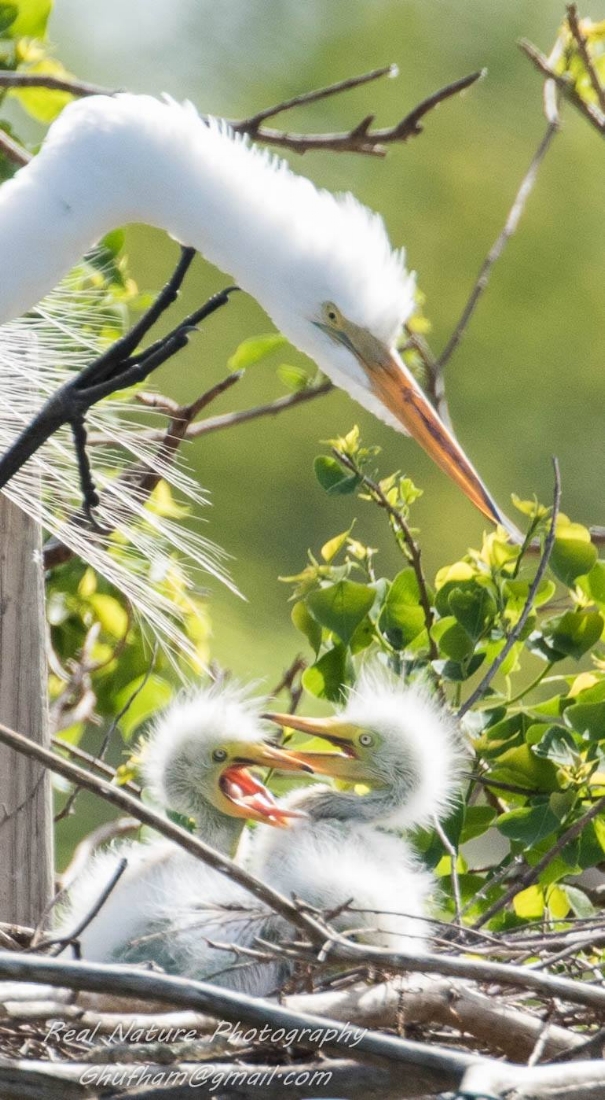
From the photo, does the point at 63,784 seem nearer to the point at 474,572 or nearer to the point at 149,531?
the point at 149,531

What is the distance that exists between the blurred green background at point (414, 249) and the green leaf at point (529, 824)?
2817 millimetres

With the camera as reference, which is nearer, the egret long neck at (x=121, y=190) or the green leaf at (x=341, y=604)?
the egret long neck at (x=121, y=190)

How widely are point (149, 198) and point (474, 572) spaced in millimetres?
589

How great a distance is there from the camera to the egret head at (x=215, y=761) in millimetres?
1631

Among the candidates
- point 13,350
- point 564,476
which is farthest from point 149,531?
point 564,476

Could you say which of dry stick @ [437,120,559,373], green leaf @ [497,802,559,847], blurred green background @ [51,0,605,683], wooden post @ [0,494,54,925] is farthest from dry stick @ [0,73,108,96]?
blurred green background @ [51,0,605,683]

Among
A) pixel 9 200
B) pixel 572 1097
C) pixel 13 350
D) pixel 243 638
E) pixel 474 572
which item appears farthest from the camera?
pixel 243 638

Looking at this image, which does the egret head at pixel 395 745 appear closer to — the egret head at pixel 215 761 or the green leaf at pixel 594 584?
the egret head at pixel 215 761

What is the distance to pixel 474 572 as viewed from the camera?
1.65m

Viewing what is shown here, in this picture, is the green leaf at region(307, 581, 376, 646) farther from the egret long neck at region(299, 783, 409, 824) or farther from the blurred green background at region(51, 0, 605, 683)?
the blurred green background at region(51, 0, 605, 683)

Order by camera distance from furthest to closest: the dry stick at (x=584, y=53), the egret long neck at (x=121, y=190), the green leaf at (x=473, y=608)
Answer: the dry stick at (x=584, y=53), the green leaf at (x=473, y=608), the egret long neck at (x=121, y=190)

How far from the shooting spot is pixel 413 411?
1513 millimetres

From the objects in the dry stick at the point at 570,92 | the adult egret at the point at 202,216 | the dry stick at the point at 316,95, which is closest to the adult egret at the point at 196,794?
the adult egret at the point at 202,216

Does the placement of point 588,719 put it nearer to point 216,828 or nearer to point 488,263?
point 216,828
